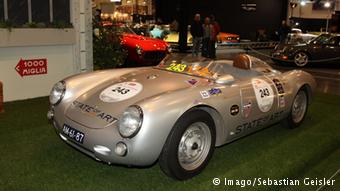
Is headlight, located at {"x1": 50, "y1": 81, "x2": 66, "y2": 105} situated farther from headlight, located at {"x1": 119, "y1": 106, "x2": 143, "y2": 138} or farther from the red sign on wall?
the red sign on wall

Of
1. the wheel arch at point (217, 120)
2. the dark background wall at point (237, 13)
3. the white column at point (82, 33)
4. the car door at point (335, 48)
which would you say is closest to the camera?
the wheel arch at point (217, 120)

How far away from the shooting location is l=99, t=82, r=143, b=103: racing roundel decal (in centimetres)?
362

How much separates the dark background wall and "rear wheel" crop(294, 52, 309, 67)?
13472mm

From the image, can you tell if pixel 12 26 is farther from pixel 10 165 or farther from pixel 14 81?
pixel 10 165

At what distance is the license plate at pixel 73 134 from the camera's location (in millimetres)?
3338

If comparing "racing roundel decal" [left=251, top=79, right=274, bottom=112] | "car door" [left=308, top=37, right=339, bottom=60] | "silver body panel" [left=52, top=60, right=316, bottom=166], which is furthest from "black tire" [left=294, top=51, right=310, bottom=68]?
"racing roundel decal" [left=251, top=79, right=274, bottom=112]

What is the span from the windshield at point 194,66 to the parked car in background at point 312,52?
9337 mm

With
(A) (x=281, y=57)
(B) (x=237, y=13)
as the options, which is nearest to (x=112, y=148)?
(A) (x=281, y=57)

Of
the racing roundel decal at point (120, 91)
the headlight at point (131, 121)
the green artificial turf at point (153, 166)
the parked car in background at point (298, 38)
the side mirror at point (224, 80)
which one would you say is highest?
the parked car in background at point (298, 38)

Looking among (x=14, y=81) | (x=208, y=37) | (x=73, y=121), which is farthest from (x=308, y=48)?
(x=73, y=121)

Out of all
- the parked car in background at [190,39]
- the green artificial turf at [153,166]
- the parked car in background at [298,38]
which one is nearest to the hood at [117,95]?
the green artificial turf at [153,166]

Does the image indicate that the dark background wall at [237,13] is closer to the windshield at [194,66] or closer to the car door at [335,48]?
the car door at [335,48]

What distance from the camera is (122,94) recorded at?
12.1 feet

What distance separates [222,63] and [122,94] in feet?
4.92
